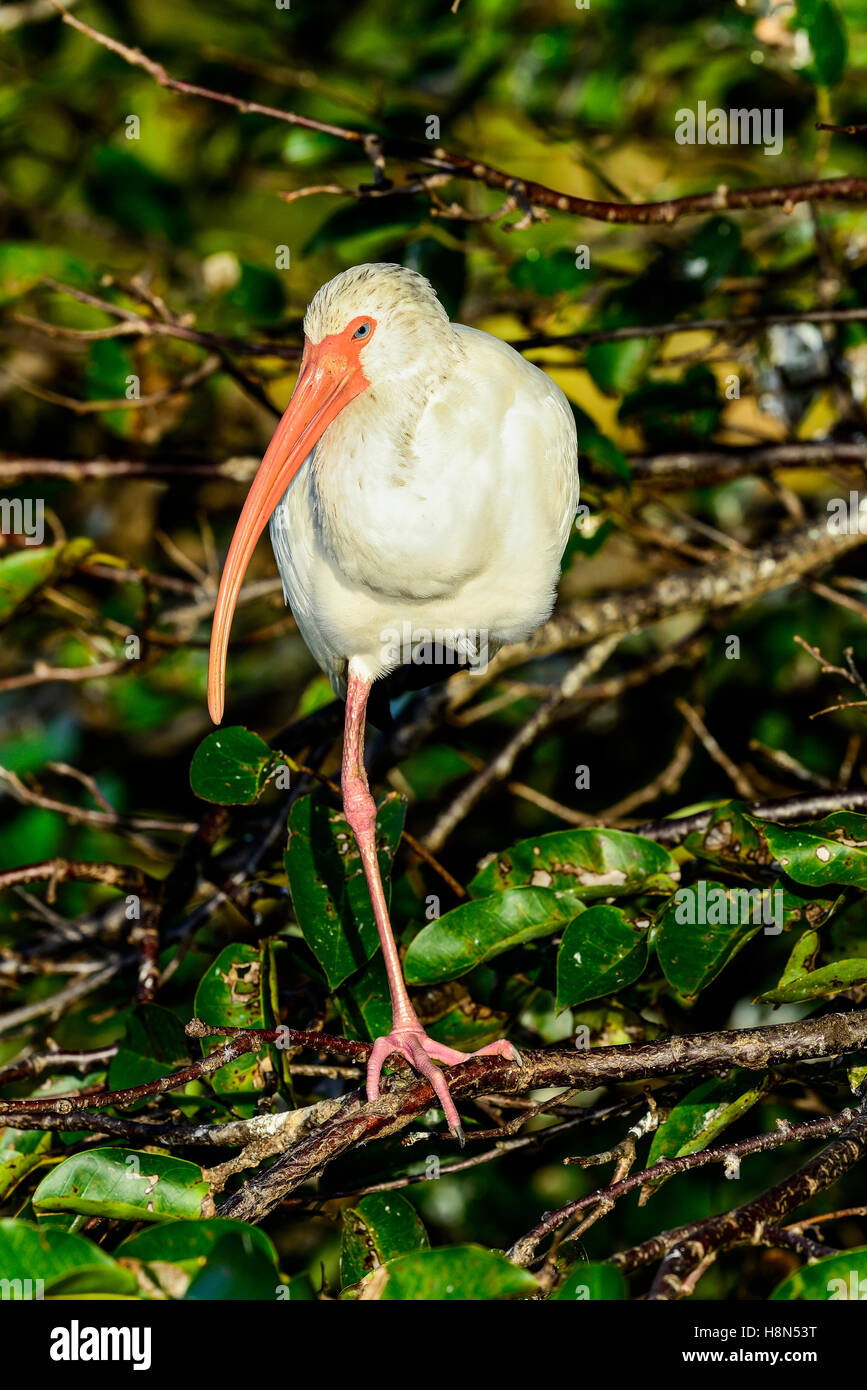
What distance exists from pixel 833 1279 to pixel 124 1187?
98 cm

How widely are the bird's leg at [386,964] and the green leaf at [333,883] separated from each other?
4 cm

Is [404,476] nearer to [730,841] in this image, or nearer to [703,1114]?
[730,841]

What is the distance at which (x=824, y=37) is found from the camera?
280 cm

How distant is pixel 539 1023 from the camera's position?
2477 mm

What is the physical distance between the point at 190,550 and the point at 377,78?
2.12 metres

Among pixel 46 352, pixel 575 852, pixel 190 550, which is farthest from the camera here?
pixel 190 550

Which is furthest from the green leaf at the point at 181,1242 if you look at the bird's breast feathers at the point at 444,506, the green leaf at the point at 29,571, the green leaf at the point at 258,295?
the green leaf at the point at 258,295

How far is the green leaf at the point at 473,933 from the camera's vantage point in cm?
205

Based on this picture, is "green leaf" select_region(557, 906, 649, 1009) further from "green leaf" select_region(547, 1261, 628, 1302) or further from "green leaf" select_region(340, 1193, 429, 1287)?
"green leaf" select_region(547, 1261, 628, 1302)

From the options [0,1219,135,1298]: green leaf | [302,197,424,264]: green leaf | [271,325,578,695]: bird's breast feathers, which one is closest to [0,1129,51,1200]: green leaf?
[0,1219,135,1298]: green leaf

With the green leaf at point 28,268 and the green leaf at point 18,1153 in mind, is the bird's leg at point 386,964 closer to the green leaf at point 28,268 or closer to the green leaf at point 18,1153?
the green leaf at point 18,1153

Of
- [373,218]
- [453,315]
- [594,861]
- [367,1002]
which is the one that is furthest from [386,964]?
[373,218]
